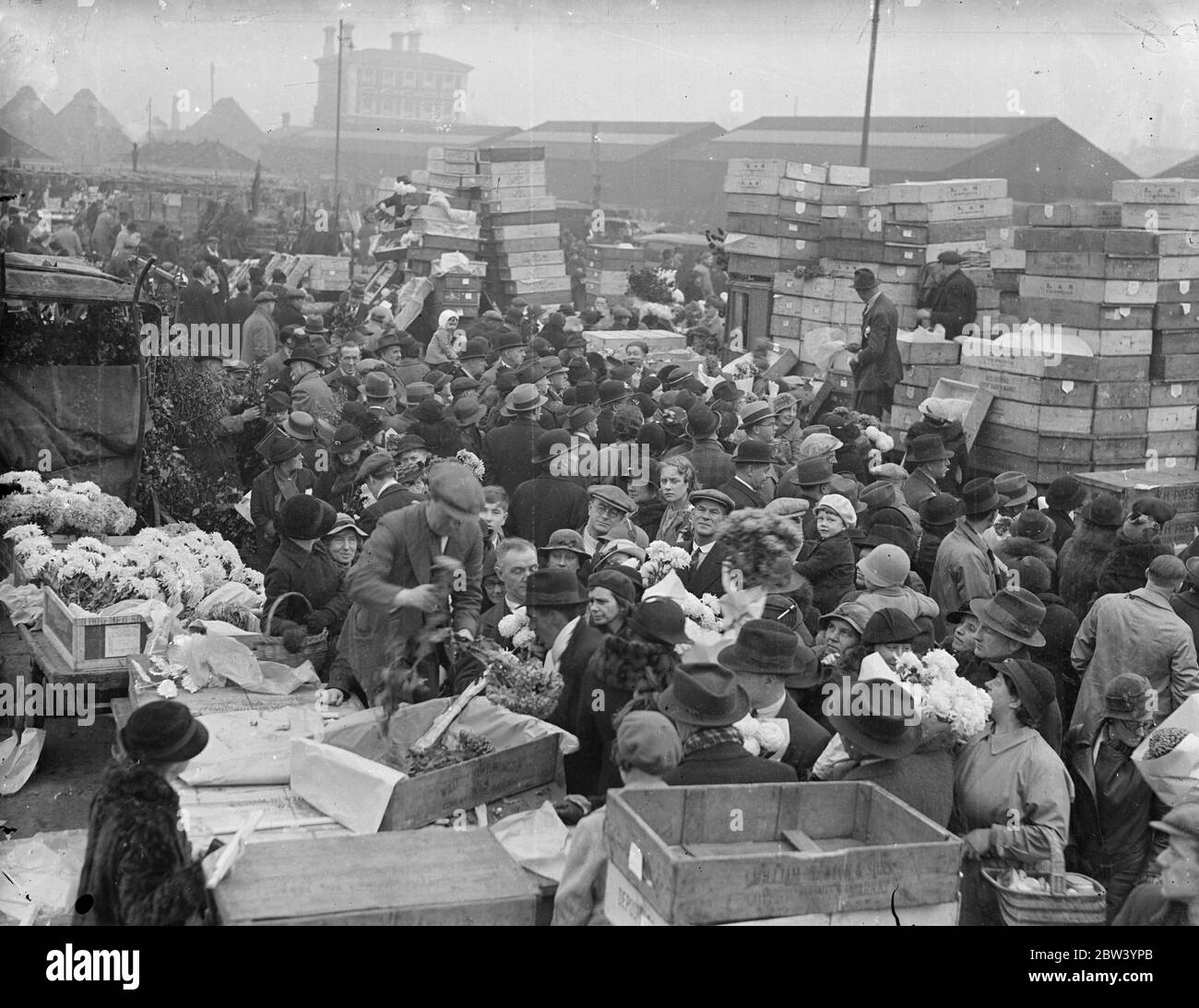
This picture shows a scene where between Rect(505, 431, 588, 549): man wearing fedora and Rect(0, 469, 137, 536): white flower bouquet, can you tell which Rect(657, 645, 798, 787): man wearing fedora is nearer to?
Rect(505, 431, 588, 549): man wearing fedora

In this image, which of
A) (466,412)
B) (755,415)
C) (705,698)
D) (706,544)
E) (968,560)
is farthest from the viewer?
(466,412)

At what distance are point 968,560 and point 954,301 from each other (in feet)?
23.7

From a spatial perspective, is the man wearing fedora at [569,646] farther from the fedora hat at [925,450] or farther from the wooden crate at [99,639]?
the fedora hat at [925,450]

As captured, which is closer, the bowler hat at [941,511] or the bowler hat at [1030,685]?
the bowler hat at [1030,685]

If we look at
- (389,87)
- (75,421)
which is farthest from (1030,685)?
(389,87)

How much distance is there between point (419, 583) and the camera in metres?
6.07

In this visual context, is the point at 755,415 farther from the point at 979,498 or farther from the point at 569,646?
the point at 569,646

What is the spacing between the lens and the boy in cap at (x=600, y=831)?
4.39 metres

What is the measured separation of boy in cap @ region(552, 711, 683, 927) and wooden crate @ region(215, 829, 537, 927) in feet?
0.49

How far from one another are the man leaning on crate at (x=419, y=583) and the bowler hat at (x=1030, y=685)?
2.36m

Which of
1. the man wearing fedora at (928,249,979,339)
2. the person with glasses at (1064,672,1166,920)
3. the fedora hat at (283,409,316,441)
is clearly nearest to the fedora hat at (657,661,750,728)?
the person with glasses at (1064,672,1166,920)

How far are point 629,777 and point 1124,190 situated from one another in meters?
8.28

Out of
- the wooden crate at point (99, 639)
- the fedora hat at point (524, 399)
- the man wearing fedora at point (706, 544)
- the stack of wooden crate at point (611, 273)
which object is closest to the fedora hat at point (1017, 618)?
the man wearing fedora at point (706, 544)
